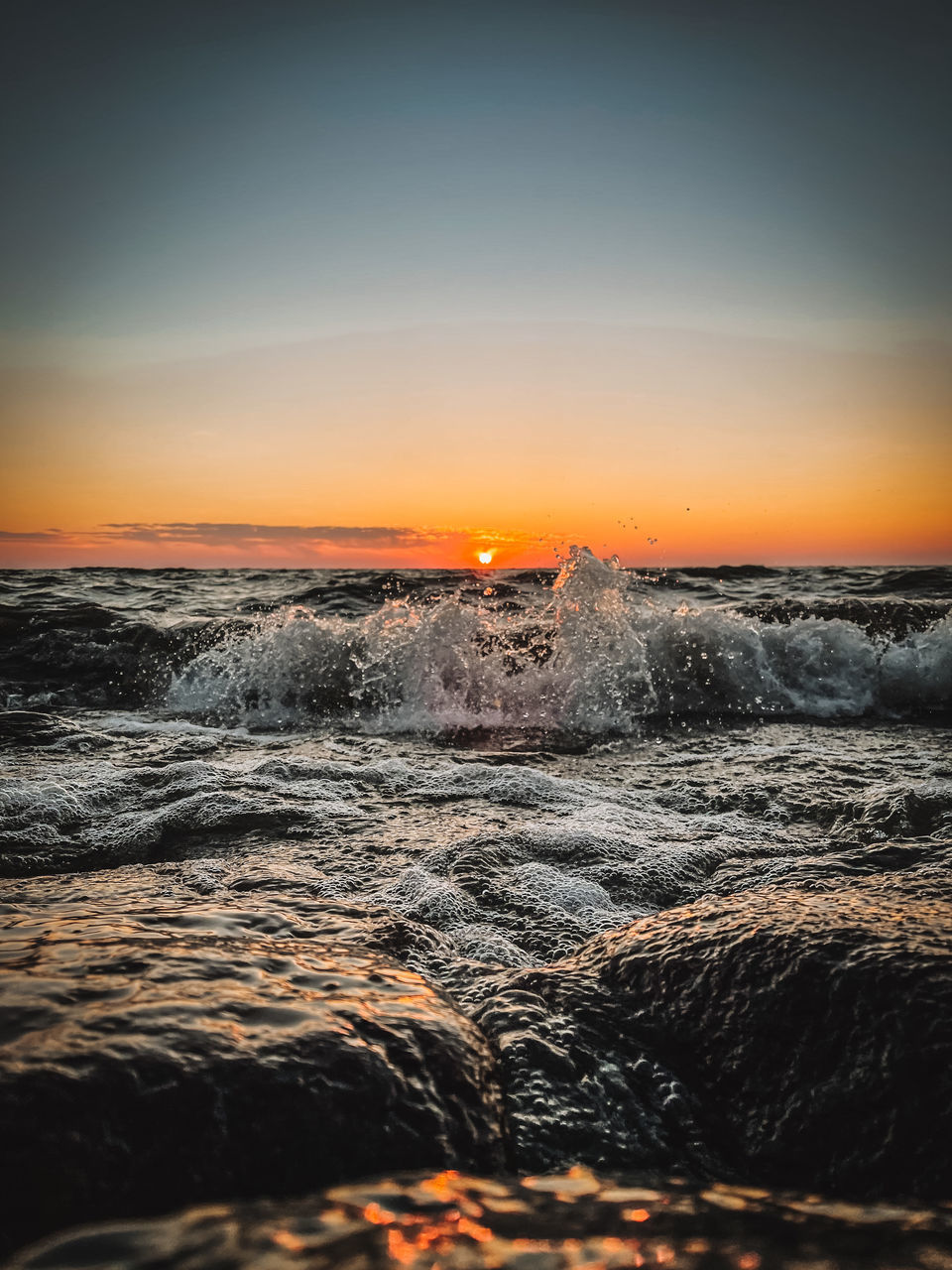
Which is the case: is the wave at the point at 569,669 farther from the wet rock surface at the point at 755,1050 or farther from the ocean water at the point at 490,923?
the wet rock surface at the point at 755,1050

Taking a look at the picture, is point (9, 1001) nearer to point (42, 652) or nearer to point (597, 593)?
point (597, 593)

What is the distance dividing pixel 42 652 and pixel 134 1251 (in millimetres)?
8751

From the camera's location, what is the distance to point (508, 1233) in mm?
1036

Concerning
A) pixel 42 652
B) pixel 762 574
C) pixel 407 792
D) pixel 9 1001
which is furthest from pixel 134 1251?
pixel 762 574

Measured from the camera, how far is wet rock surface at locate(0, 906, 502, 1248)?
3.55ft

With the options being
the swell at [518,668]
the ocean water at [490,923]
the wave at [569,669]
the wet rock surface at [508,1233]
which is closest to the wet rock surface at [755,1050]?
the ocean water at [490,923]

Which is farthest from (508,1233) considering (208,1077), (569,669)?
(569,669)

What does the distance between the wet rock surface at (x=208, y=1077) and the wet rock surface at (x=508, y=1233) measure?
2.2 inches

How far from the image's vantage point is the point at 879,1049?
142 centimetres

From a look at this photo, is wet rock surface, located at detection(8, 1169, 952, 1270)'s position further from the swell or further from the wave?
the wave

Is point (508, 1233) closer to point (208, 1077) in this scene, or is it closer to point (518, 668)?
point (208, 1077)

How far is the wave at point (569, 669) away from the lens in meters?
6.67

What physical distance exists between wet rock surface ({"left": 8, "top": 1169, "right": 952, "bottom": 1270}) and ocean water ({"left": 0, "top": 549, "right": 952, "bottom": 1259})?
0.23 feet

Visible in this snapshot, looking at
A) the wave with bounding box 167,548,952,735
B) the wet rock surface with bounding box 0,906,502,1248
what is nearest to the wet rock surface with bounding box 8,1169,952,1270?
the wet rock surface with bounding box 0,906,502,1248
